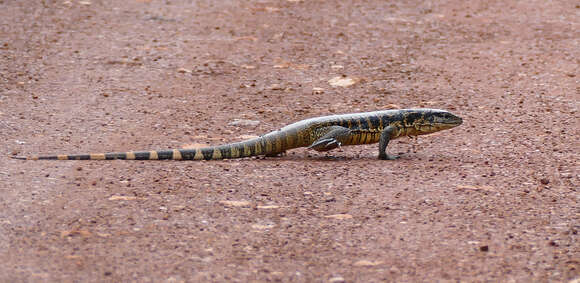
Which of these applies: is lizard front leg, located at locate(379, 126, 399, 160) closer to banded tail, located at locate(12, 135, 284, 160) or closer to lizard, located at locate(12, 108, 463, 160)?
lizard, located at locate(12, 108, 463, 160)

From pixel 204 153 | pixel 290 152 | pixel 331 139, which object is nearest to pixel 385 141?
pixel 331 139

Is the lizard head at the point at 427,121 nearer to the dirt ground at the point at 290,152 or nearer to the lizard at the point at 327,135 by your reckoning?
the lizard at the point at 327,135

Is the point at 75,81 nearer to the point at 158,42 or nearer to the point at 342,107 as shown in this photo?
the point at 158,42

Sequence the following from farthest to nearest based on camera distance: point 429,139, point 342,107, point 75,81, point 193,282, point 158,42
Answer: point 158,42 < point 75,81 < point 342,107 < point 429,139 < point 193,282

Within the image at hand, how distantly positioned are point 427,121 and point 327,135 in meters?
1.06

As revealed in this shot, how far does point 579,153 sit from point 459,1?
7583 millimetres

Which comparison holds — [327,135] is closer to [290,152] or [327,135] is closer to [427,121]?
[290,152]

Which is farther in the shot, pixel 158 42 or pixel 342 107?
pixel 158 42

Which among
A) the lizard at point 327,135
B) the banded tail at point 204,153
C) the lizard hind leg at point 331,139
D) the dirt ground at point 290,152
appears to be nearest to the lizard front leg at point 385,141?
the lizard at point 327,135

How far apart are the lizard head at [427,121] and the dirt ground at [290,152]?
248 millimetres

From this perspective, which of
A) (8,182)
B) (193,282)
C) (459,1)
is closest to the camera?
(193,282)

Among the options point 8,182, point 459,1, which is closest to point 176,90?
point 8,182

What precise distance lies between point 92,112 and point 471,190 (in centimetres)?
445

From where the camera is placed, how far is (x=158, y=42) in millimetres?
12711
